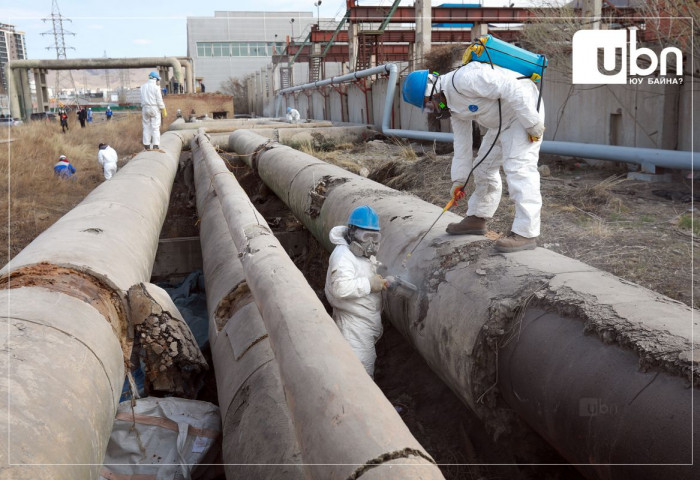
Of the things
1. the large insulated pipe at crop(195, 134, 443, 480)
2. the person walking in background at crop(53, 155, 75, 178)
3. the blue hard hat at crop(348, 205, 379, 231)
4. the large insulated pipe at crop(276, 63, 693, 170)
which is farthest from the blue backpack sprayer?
the person walking in background at crop(53, 155, 75, 178)

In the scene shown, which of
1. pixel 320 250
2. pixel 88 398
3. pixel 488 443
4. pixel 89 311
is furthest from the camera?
pixel 320 250

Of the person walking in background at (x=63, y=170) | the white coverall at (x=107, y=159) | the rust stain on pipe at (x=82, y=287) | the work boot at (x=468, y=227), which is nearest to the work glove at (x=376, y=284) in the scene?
the work boot at (x=468, y=227)

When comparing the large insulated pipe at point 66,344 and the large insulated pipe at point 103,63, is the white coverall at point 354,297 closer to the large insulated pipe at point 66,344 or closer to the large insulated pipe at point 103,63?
the large insulated pipe at point 66,344

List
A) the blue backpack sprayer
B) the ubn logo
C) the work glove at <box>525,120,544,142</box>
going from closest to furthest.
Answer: the work glove at <box>525,120,544,142</box>, the blue backpack sprayer, the ubn logo

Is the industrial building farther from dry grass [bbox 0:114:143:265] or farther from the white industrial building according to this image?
dry grass [bbox 0:114:143:265]

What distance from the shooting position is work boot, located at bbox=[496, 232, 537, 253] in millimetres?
3488

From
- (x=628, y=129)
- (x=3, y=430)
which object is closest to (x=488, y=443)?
(x=3, y=430)

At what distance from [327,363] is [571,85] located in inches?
349

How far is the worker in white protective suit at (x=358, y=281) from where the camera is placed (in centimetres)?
364

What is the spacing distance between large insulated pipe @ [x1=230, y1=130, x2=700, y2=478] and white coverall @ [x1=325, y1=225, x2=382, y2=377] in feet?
0.66

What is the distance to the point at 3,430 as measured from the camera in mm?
1993

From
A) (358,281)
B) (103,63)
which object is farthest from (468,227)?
(103,63)

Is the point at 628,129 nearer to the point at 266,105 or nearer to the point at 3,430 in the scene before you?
the point at 3,430

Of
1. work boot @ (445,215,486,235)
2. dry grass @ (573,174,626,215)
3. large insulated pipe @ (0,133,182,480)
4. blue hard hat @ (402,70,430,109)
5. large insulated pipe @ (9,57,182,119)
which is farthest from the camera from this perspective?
large insulated pipe @ (9,57,182,119)
